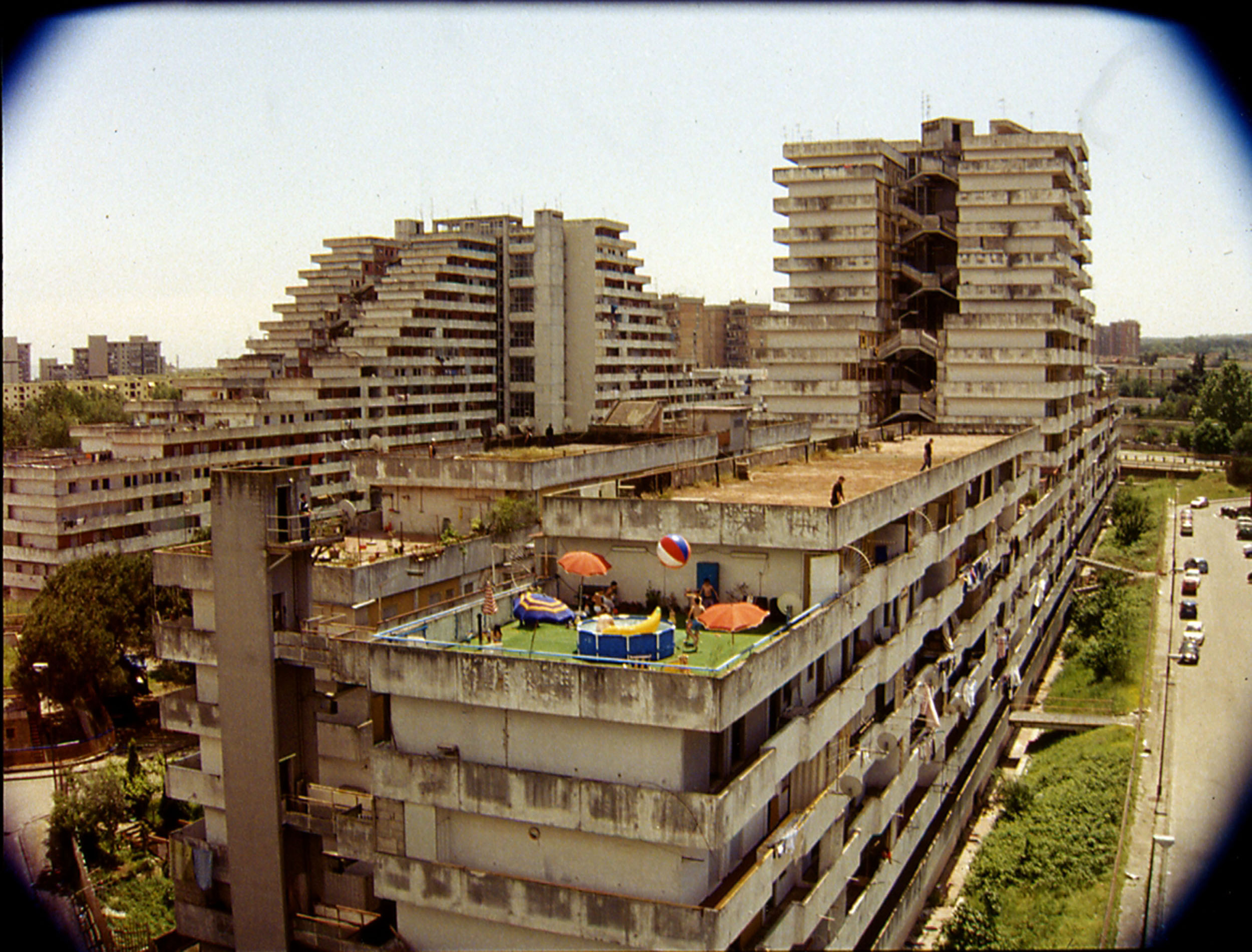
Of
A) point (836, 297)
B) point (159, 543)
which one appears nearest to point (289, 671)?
point (159, 543)

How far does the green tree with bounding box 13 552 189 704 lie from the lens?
26.5 meters

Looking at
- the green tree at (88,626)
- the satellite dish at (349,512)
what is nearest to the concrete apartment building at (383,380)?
the green tree at (88,626)

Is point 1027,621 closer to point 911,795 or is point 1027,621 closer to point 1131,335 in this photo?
point 911,795

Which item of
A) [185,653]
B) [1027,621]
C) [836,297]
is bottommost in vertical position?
[1027,621]

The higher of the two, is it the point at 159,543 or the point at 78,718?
the point at 159,543

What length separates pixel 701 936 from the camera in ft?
33.1

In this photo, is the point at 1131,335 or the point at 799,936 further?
the point at 1131,335

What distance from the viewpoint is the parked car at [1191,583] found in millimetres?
37125

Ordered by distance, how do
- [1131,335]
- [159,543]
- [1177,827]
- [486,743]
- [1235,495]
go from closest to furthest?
[486,743] → [1177,827] → [159,543] → [1235,495] → [1131,335]

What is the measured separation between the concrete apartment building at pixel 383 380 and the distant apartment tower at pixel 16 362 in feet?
47.7

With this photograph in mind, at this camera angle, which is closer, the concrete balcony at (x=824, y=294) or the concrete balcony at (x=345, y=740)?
the concrete balcony at (x=345, y=740)

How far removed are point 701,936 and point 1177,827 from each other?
535 inches

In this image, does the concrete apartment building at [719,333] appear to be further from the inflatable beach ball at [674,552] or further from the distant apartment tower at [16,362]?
the inflatable beach ball at [674,552]

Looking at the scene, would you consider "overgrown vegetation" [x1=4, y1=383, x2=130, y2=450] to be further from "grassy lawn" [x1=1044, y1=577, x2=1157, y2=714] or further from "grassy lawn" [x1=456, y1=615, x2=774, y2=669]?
"grassy lawn" [x1=456, y1=615, x2=774, y2=669]
